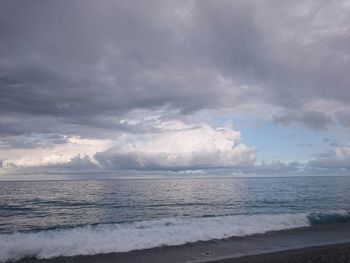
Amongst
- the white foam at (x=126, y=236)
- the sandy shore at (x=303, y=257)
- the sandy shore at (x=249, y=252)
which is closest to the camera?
the sandy shore at (x=303, y=257)

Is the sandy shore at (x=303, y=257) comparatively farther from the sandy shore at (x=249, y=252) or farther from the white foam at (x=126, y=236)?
the white foam at (x=126, y=236)

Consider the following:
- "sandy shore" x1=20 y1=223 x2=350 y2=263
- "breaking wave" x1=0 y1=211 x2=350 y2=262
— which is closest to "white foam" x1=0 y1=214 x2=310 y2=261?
"breaking wave" x1=0 y1=211 x2=350 y2=262

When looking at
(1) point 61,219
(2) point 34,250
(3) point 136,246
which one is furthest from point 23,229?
(3) point 136,246

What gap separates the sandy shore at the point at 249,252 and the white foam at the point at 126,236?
94 centimetres

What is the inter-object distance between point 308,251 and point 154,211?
1000 inches

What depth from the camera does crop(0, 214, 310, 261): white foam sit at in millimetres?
20531

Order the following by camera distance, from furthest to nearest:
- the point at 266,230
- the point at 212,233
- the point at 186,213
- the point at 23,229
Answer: the point at 186,213 → the point at 23,229 → the point at 266,230 → the point at 212,233

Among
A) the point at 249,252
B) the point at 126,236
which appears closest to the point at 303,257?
the point at 249,252

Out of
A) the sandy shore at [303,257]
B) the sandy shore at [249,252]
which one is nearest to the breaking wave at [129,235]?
the sandy shore at [249,252]

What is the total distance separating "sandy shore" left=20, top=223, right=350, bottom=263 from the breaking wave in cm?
97

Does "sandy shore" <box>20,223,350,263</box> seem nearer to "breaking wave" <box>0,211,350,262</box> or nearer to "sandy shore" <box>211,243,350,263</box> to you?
"sandy shore" <box>211,243,350,263</box>

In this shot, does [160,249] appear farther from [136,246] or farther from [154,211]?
[154,211]

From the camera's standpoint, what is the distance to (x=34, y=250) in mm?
20406

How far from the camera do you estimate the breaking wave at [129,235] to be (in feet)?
67.5
